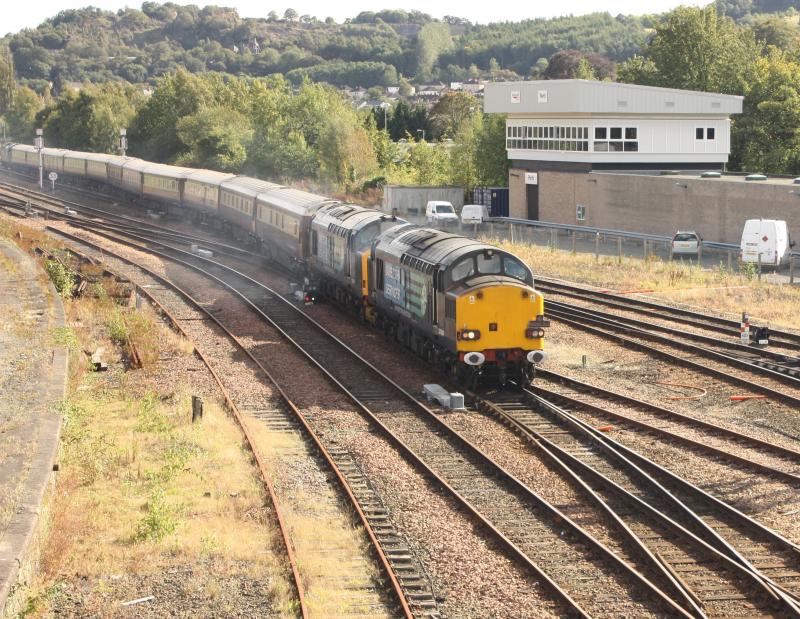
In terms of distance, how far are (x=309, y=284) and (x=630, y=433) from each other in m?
18.8

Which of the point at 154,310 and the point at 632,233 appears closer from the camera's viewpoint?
the point at 154,310

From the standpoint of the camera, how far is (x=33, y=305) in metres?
33.2

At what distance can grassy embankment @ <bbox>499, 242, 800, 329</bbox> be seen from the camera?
111 feet

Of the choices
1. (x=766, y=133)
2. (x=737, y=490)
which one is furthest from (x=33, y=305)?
(x=766, y=133)

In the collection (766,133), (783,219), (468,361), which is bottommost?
(468,361)

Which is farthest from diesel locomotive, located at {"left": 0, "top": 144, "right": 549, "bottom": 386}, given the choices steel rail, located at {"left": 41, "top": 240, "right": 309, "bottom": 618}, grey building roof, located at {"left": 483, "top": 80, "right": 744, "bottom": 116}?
grey building roof, located at {"left": 483, "top": 80, "right": 744, "bottom": 116}

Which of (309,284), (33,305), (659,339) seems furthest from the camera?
(309,284)

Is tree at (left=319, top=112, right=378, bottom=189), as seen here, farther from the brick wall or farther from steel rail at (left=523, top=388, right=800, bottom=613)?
steel rail at (left=523, top=388, right=800, bottom=613)

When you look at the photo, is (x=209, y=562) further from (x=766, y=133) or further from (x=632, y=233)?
(x=766, y=133)

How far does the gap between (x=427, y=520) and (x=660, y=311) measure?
19.9 meters

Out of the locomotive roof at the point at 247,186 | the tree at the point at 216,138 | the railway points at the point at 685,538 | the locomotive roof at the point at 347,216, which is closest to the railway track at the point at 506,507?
the railway points at the point at 685,538

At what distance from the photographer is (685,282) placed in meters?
39.4

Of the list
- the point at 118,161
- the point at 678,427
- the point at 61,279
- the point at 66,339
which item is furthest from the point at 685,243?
the point at 118,161

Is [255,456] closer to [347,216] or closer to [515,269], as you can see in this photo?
[515,269]
